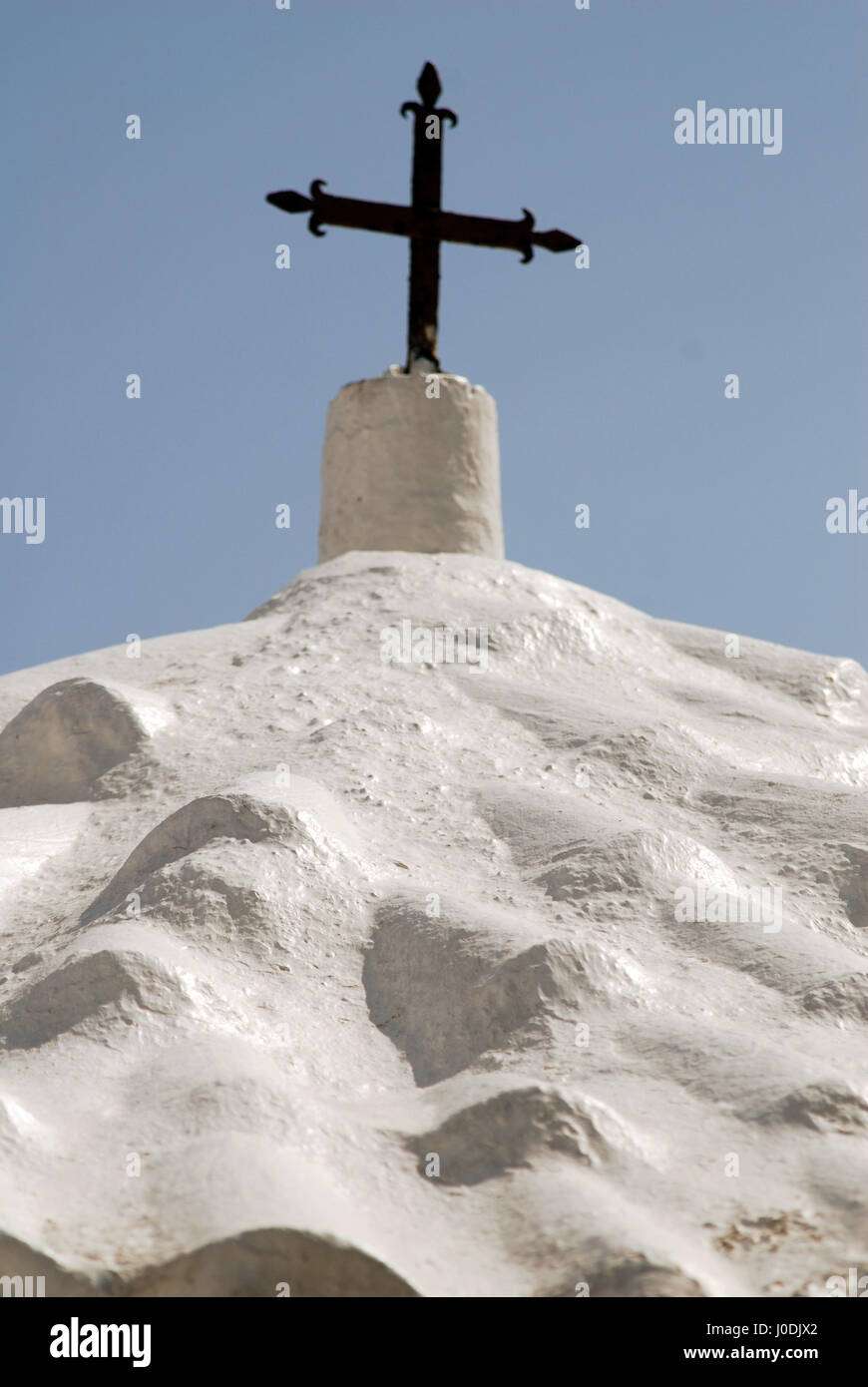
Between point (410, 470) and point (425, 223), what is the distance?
2056 mm

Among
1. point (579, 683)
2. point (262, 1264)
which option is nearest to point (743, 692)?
point (579, 683)

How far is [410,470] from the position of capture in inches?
387

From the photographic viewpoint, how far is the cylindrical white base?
385 inches

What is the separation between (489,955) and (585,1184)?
3.64 ft

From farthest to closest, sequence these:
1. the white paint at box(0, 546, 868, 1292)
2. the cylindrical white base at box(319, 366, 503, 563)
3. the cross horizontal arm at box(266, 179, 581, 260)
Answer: the cross horizontal arm at box(266, 179, 581, 260) → the cylindrical white base at box(319, 366, 503, 563) → the white paint at box(0, 546, 868, 1292)

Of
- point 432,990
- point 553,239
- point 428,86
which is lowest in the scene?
point 432,990

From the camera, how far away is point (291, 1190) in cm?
383

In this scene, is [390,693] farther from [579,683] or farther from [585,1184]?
[585,1184]

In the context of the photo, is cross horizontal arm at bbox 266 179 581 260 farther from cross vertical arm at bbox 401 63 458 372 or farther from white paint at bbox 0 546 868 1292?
white paint at bbox 0 546 868 1292

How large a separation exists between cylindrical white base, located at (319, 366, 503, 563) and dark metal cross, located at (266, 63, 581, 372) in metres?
0.47

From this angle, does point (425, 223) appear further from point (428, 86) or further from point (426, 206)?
point (428, 86)

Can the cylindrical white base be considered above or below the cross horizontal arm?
below

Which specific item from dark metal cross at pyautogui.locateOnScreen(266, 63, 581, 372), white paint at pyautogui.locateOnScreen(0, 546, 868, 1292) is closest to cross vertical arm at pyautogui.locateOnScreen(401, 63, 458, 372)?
dark metal cross at pyautogui.locateOnScreen(266, 63, 581, 372)

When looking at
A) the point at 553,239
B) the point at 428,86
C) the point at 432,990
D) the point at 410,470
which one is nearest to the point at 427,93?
the point at 428,86
